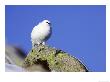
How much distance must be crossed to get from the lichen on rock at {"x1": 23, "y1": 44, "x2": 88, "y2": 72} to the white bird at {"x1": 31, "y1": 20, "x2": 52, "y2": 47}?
0.03 m

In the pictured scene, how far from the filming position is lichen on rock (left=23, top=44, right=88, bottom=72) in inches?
125

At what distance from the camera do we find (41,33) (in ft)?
10.3

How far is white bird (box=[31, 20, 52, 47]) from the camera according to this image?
315 centimetres

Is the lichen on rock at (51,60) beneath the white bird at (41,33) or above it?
beneath

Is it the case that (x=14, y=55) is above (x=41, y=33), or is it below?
below

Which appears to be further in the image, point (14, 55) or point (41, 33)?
point (14, 55)

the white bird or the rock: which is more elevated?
the white bird

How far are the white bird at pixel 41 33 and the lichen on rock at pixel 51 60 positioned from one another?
0.03 metres

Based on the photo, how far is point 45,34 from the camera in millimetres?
3158

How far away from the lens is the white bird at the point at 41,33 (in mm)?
3152

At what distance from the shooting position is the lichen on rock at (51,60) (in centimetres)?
317

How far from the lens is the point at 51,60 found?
10.4 feet

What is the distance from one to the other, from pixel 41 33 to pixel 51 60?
6.6 inches
